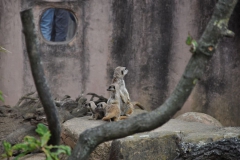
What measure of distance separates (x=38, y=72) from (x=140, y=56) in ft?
17.6

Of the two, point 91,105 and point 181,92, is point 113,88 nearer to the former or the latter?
point 91,105

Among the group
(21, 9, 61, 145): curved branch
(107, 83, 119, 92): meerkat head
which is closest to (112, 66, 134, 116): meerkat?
(107, 83, 119, 92): meerkat head

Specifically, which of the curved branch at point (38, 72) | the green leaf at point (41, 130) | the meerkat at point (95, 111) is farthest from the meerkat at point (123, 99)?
the green leaf at point (41, 130)

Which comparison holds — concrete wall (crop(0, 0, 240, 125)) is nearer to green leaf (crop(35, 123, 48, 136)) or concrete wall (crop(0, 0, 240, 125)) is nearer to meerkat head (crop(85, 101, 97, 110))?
meerkat head (crop(85, 101, 97, 110))

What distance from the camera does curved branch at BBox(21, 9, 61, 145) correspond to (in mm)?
2133

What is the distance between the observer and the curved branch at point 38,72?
2.13 m

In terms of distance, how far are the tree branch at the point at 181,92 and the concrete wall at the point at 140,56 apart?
5040 mm

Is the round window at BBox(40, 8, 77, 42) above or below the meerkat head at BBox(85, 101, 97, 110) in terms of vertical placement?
above

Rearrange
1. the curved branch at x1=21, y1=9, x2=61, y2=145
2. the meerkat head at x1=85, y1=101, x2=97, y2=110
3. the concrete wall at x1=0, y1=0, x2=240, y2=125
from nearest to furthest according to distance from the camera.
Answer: the curved branch at x1=21, y1=9, x2=61, y2=145 → the meerkat head at x1=85, y1=101, x2=97, y2=110 → the concrete wall at x1=0, y1=0, x2=240, y2=125

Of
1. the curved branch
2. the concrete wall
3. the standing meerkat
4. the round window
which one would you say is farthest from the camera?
the round window

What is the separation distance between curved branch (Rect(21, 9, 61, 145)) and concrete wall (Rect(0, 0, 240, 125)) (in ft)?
16.4

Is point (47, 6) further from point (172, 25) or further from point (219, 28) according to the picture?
point (219, 28)

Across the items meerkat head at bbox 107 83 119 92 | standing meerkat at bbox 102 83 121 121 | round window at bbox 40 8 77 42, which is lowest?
standing meerkat at bbox 102 83 121 121

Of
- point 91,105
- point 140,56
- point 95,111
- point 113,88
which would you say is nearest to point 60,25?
point 140,56
